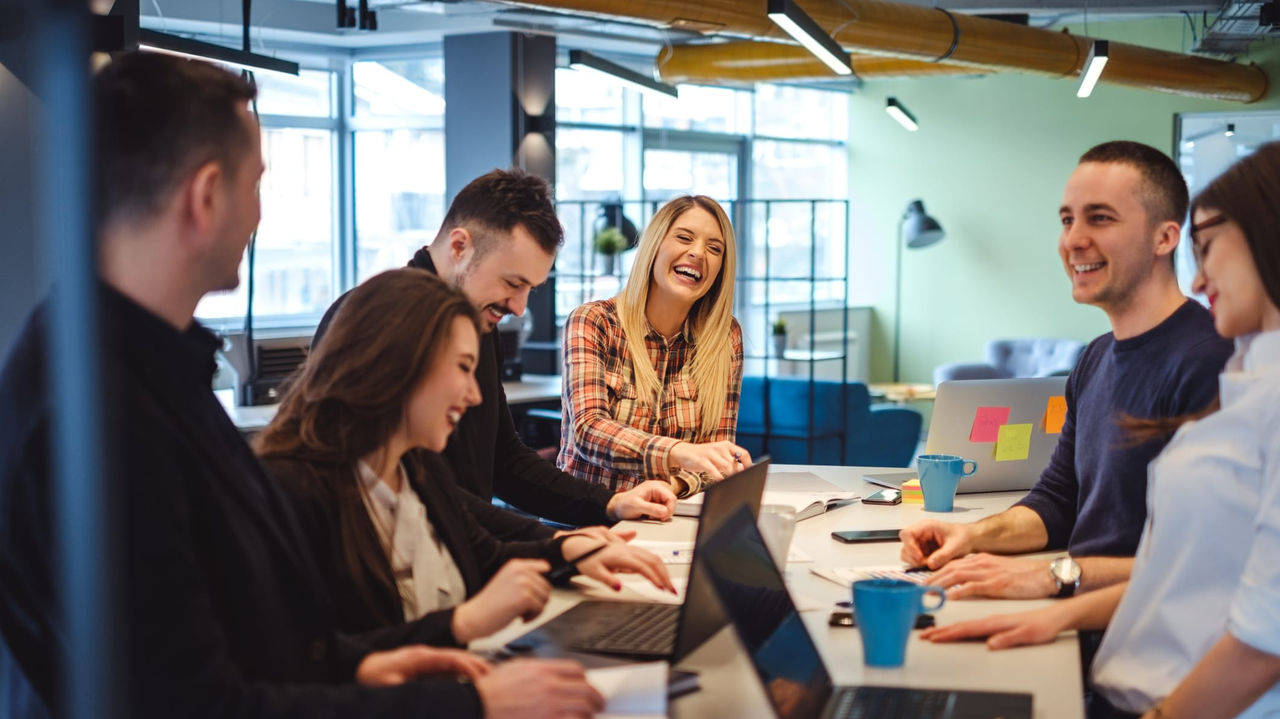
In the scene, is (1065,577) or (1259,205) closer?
(1259,205)

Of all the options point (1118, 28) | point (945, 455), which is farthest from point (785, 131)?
point (945, 455)

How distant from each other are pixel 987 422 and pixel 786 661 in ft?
5.12

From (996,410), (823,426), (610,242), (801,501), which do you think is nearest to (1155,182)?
(996,410)

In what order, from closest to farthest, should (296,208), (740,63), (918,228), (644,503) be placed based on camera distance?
(644,503) → (740,63) → (296,208) → (918,228)

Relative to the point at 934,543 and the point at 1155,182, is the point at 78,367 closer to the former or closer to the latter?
the point at 934,543

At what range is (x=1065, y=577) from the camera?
2.01 meters

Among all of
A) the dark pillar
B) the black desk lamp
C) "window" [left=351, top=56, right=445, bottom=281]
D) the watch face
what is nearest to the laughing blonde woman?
the watch face

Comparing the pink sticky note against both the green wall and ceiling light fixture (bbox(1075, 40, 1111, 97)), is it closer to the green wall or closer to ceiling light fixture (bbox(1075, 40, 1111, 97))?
ceiling light fixture (bbox(1075, 40, 1111, 97))

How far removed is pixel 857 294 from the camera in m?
12.0

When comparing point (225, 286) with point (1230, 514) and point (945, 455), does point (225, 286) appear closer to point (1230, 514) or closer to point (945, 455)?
point (1230, 514)

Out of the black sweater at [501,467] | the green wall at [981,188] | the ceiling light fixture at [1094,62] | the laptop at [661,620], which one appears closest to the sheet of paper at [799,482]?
the black sweater at [501,467]

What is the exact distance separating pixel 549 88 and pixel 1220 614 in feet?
24.8

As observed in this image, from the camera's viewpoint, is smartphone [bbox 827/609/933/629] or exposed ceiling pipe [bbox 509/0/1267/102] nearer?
smartphone [bbox 827/609/933/629]

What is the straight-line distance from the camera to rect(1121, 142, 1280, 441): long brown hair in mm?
1539
